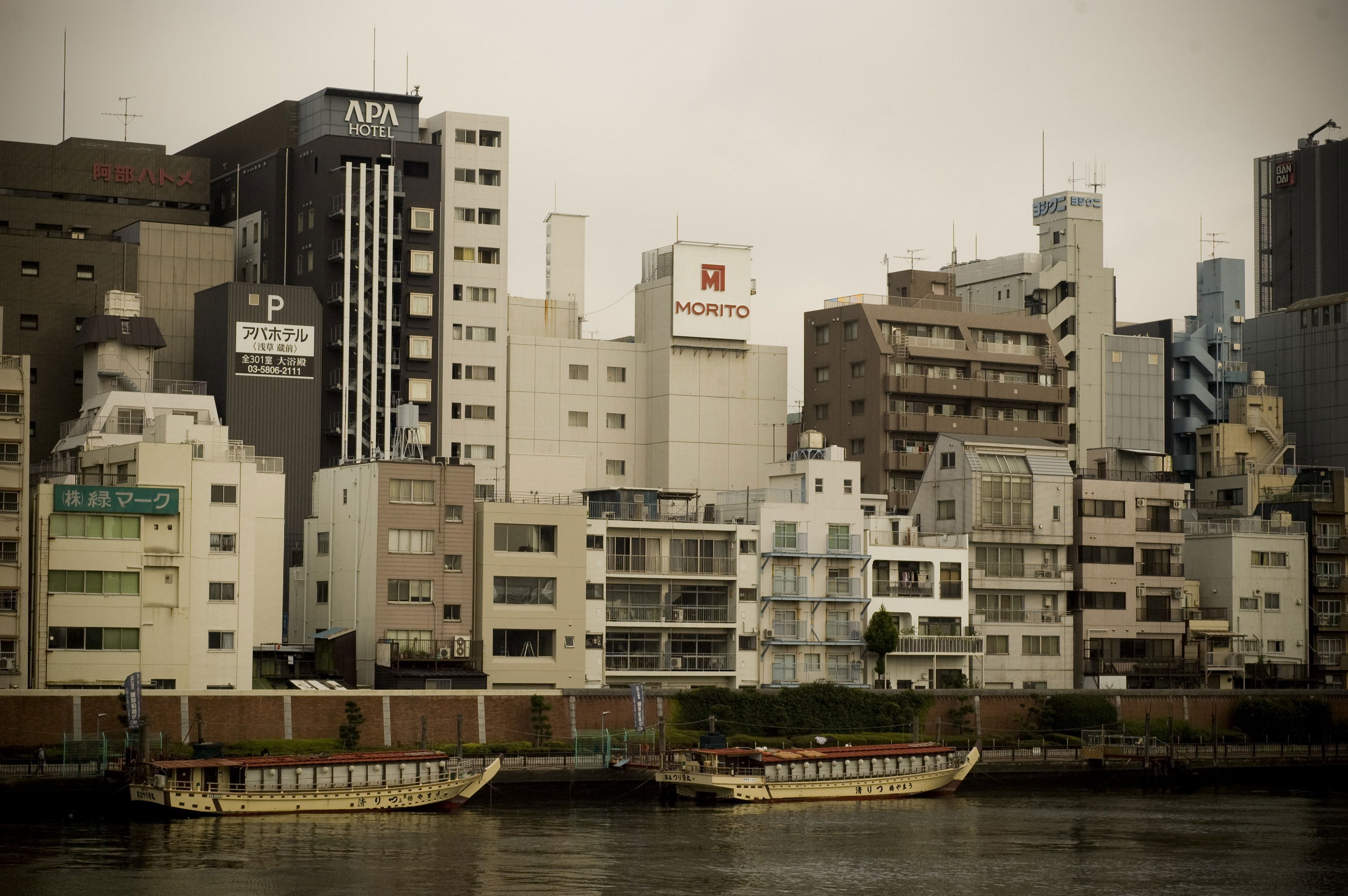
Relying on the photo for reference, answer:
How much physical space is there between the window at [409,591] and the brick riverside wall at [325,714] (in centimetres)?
710

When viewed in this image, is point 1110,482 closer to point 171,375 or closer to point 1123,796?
point 1123,796

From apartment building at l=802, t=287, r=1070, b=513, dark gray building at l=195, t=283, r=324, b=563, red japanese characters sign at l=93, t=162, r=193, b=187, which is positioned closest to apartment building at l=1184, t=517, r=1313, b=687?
apartment building at l=802, t=287, r=1070, b=513

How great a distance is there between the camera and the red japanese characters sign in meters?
152

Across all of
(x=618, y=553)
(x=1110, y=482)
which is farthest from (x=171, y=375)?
(x=1110, y=482)

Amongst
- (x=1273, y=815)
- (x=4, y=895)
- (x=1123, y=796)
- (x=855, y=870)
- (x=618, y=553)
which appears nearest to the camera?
(x=4, y=895)

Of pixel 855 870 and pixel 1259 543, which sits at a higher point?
pixel 1259 543

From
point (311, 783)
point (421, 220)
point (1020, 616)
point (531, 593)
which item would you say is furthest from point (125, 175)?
point (311, 783)

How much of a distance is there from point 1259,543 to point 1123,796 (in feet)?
125

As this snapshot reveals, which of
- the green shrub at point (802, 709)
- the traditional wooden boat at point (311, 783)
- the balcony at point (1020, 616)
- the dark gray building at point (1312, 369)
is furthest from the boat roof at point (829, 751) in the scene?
the dark gray building at point (1312, 369)

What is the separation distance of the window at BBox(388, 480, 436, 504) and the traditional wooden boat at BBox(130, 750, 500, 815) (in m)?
16.2

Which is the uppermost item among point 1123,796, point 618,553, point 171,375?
point 171,375

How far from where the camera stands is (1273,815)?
9919 centimetres

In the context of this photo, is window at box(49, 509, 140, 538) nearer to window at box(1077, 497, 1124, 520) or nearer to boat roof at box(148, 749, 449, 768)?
boat roof at box(148, 749, 449, 768)

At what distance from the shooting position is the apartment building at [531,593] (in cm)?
10850
